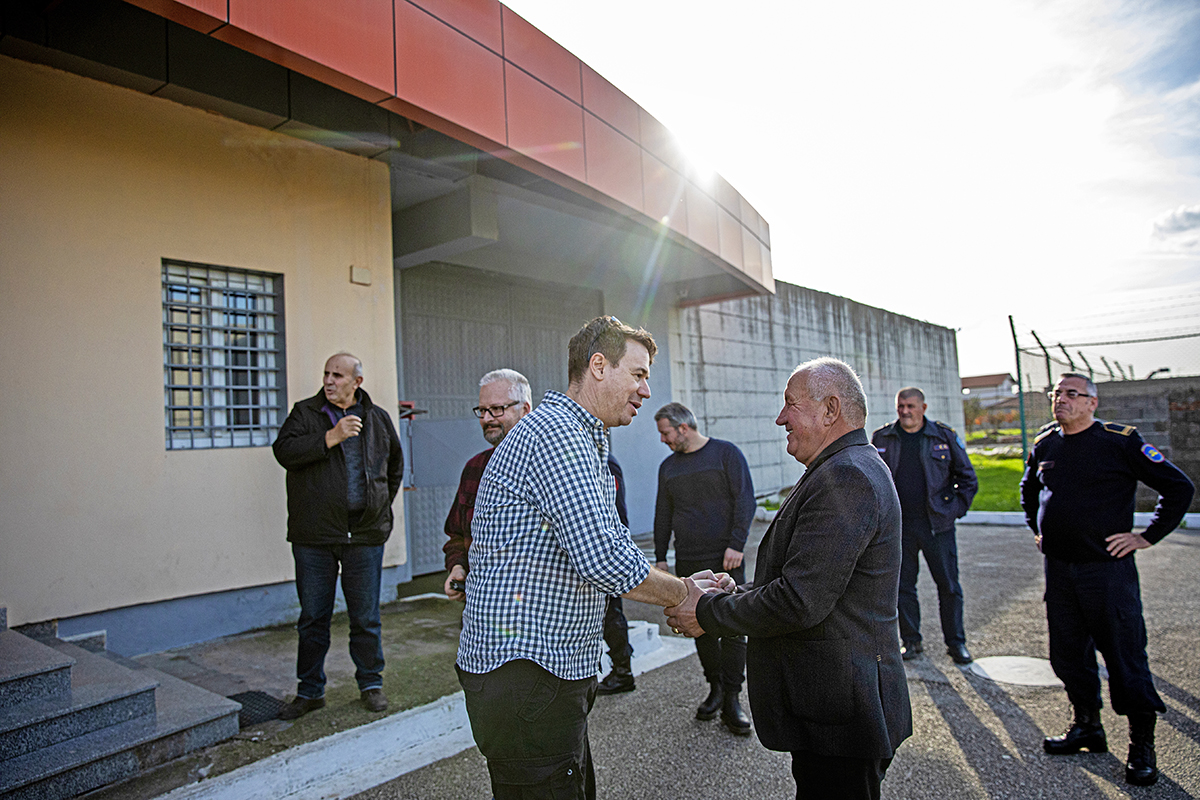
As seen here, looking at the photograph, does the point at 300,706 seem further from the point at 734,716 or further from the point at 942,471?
the point at 942,471

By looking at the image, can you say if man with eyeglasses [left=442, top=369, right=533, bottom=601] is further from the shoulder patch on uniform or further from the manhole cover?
the manhole cover

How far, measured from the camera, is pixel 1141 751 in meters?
3.46

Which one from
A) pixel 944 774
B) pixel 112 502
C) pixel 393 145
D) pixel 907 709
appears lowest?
pixel 944 774

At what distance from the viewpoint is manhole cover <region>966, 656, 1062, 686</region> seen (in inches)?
188

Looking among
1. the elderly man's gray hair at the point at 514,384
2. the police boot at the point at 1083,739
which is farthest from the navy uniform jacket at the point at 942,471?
the elderly man's gray hair at the point at 514,384

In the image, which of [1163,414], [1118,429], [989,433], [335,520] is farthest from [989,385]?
[335,520]

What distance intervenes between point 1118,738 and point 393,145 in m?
6.65

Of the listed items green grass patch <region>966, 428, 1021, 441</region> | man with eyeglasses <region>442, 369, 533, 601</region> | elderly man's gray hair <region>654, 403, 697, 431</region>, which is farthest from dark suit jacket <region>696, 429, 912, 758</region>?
green grass patch <region>966, 428, 1021, 441</region>

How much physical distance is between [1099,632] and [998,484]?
572 inches

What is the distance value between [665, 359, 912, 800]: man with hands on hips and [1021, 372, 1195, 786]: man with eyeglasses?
2188 mm

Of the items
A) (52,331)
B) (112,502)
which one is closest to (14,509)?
(112,502)

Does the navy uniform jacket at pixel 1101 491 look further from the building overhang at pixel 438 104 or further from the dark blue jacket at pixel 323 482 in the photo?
the building overhang at pixel 438 104

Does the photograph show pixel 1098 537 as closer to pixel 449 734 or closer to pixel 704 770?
pixel 704 770

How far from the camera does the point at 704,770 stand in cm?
371
